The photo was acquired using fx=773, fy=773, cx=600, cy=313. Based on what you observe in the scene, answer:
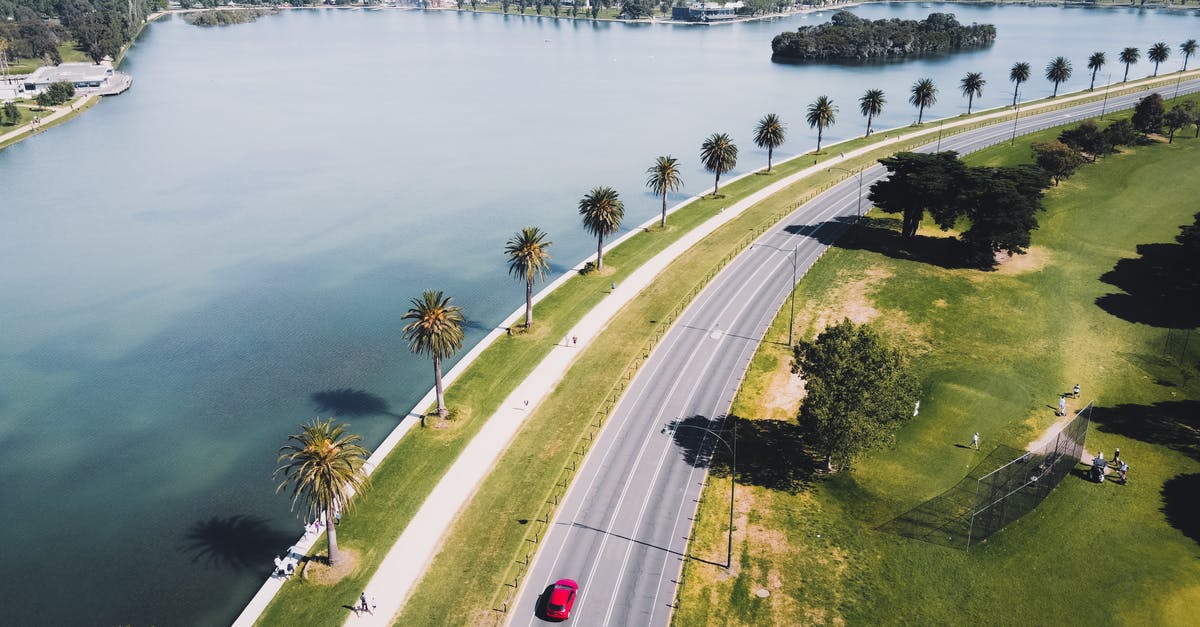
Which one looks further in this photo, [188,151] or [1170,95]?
[1170,95]

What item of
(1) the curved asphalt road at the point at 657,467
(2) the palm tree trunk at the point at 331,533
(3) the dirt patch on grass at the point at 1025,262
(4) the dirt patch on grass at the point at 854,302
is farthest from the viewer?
(3) the dirt patch on grass at the point at 1025,262

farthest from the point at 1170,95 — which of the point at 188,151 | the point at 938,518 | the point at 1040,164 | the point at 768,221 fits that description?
the point at 188,151

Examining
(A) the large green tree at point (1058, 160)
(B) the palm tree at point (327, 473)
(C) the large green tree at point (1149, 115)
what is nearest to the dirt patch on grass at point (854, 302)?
(A) the large green tree at point (1058, 160)

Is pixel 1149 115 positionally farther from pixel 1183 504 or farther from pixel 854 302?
pixel 1183 504

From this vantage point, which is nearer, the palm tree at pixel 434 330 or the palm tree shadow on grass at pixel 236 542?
the palm tree shadow on grass at pixel 236 542

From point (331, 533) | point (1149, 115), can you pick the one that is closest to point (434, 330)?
point (331, 533)

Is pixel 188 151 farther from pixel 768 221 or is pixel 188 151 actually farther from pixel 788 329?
pixel 788 329

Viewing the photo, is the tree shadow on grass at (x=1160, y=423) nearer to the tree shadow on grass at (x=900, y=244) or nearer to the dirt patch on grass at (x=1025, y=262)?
the dirt patch on grass at (x=1025, y=262)

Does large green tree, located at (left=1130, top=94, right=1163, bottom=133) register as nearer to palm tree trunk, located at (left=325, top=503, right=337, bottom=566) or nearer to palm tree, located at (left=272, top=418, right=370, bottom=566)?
palm tree, located at (left=272, top=418, right=370, bottom=566)
